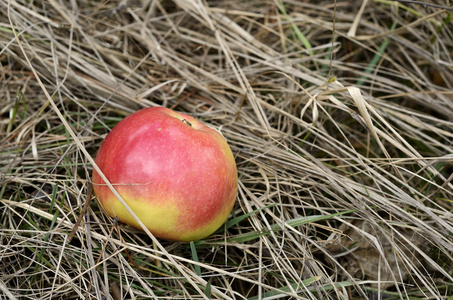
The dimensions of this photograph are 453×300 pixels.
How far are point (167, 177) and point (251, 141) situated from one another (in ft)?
2.15

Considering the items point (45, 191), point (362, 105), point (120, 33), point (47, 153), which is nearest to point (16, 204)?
point (45, 191)

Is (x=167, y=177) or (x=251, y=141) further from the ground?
(x=167, y=177)

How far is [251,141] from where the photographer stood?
197 cm

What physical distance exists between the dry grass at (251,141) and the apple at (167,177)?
0.38ft

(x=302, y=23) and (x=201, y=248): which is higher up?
(x=302, y=23)

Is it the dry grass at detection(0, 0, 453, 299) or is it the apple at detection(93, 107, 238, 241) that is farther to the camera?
the dry grass at detection(0, 0, 453, 299)

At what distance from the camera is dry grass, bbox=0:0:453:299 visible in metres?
1.54

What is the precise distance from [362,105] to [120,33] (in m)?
1.48

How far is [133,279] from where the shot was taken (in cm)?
150

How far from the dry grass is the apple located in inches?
4.6

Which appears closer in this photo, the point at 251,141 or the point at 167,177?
the point at 167,177

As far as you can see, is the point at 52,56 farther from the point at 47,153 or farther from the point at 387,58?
the point at 387,58

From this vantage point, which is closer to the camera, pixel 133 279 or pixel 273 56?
pixel 133 279

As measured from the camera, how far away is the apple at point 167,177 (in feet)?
4.67
